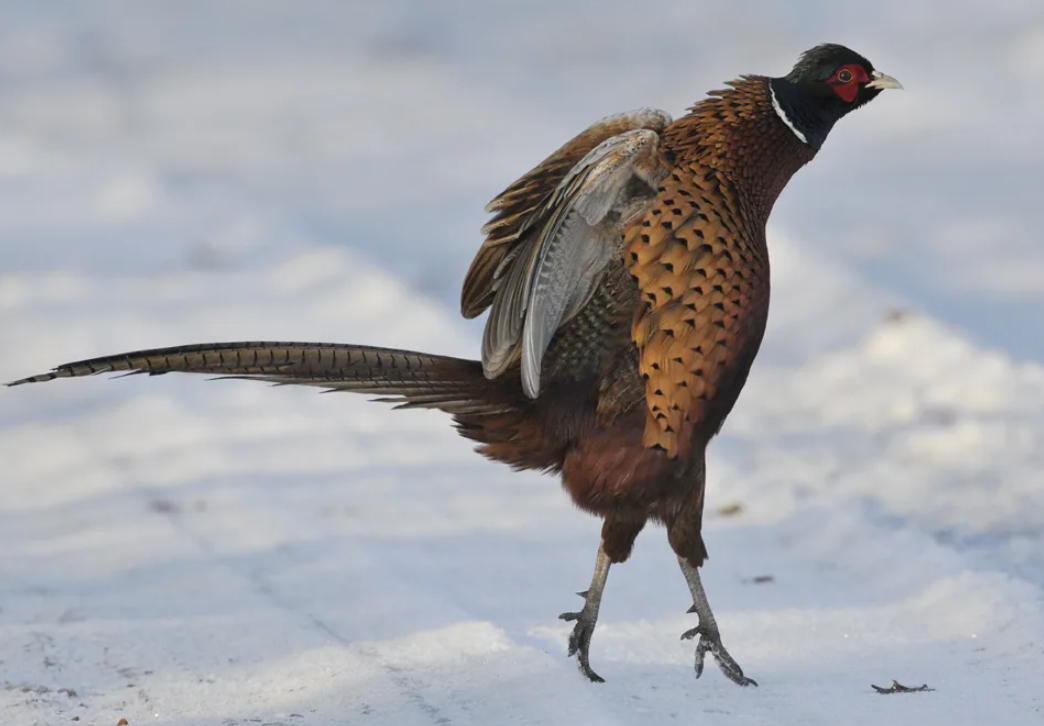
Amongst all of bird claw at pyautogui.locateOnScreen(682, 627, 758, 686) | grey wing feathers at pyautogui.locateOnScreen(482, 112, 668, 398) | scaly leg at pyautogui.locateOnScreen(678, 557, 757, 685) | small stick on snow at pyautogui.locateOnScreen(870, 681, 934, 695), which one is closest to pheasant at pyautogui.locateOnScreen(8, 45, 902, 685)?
grey wing feathers at pyautogui.locateOnScreen(482, 112, 668, 398)

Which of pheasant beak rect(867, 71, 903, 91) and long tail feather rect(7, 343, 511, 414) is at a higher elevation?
pheasant beak rect(867, 71, 903, 91)

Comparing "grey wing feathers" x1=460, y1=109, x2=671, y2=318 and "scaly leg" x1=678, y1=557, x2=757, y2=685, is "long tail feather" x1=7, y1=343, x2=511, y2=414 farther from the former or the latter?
"scaly leg" x1=678, y1=557, x2=757, y2=685

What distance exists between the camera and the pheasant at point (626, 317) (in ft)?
12.0

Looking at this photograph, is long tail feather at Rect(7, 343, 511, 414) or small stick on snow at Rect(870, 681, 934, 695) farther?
small stick on snow at Rect(870, 681, 934, 695)

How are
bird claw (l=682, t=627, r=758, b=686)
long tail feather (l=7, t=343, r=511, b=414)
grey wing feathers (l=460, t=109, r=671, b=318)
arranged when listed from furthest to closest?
bird claw (l=682, t=627, r=758, b=686) < grey wing feathers (l=460, t=109, r=671, b=318) < long tail feather (l=7, t=343, r=511, b=414)

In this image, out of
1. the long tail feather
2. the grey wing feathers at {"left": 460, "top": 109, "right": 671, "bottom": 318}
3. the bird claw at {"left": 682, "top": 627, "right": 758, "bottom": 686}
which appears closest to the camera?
the long tail feather

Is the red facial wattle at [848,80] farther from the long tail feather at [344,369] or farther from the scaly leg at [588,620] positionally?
the scaly leg at [588,620]

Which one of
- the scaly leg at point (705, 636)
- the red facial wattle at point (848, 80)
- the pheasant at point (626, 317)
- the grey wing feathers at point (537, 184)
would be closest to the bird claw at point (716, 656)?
the scaly leg at point (705, 636)

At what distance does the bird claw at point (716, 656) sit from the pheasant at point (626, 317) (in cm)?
26

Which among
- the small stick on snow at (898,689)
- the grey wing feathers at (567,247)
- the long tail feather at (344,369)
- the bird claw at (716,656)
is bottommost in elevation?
the small stick on snow at (898,689)

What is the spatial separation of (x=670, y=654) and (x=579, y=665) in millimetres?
356

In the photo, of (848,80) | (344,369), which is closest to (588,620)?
(344,369)

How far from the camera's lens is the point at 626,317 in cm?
372

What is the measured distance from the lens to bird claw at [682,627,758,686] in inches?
160
